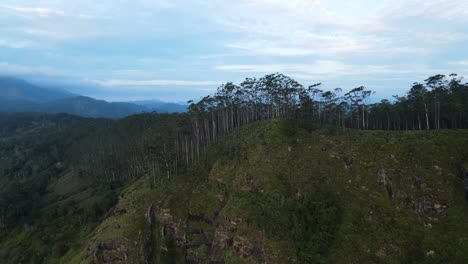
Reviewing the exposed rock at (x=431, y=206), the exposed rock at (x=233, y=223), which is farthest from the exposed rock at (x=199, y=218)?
the exposed rock at (x=431, y=206)

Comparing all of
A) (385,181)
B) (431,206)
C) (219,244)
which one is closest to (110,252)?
(219,244)

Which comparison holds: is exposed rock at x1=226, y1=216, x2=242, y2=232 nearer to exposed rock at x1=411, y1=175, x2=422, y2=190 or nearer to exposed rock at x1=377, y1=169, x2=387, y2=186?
exposed rock at x1=377, y1=169, x2=387, y2=186

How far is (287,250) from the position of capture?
47719 millimetres

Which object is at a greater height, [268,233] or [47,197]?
[268,233]

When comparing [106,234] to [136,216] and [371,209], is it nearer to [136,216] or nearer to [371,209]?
[136,216]

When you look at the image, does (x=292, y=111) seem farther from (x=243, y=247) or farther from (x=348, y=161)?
(x=243, y=247)

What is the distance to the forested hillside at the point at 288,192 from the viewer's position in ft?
154

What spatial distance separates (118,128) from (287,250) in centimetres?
15080

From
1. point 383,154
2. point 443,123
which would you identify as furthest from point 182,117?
point 443,123

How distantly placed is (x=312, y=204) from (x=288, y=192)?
5180 mm

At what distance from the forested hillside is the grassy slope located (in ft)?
0.65

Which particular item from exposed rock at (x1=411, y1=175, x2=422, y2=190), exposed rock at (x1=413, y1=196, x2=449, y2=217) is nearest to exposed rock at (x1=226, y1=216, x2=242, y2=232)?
exposed rock at (x1=413, y1=196, x2=449, y2=217)

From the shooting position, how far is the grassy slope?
45812 mm

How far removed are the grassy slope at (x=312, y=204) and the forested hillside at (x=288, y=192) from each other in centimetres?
20
